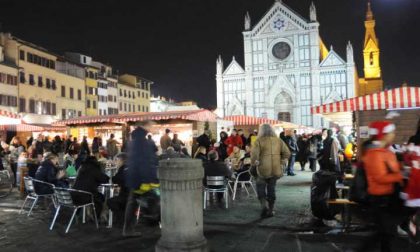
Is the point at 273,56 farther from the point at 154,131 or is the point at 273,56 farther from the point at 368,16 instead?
the point at 154,131

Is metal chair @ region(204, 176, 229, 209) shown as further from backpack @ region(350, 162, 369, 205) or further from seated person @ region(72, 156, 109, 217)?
backpack @ region(350, 162, 369, 205)

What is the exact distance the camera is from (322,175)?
22.1ft

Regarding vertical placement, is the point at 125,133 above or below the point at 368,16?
below

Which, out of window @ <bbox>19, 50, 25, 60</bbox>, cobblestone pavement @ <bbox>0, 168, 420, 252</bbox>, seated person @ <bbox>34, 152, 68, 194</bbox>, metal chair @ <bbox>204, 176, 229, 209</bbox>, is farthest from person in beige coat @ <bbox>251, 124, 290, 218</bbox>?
window @ <bbox>19, 50, 25, 60</bbox>

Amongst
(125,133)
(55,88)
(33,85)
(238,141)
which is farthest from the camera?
(55,88)

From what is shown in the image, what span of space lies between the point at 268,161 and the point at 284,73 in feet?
146

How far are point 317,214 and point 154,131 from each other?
14605 mm

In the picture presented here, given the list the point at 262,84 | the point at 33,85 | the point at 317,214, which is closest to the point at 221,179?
the point at 317,214

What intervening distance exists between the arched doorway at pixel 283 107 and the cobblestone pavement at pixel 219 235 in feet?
142

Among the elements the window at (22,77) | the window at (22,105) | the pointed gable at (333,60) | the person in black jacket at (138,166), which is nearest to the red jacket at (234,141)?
the person in black jacket at (138,166)

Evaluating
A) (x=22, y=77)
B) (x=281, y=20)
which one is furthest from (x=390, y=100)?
(x=281, y=20)

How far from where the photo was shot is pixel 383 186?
164 inches

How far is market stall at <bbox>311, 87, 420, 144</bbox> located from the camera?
9586mm

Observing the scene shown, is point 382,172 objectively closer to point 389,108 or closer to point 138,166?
point 138,166
